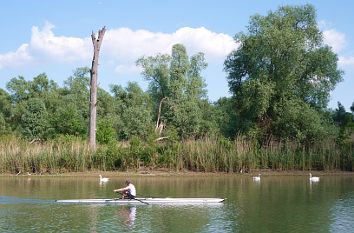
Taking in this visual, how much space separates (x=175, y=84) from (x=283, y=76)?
19520 millimetres

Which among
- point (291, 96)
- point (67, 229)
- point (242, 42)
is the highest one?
point (242, 42)

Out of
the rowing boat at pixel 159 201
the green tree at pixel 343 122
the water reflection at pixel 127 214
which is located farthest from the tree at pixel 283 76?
the water reflection at pixel 127 214

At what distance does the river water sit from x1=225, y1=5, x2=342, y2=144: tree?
8.61 meters

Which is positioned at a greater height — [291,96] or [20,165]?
[291,96]

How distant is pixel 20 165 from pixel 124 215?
56.6ft

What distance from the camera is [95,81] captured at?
40.5m

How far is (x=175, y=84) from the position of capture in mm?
58344

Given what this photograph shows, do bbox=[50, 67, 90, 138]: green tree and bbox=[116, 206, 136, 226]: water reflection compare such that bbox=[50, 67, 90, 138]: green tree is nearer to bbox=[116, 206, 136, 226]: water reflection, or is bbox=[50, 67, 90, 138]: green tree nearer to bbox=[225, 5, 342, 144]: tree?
bbox=[225, 5, 342, 144]: tree

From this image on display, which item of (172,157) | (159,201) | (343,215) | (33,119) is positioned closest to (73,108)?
(33,119)

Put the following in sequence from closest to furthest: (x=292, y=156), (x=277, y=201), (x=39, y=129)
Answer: (x=277, y=201), (x=292, y=156), (x=39, y=129)

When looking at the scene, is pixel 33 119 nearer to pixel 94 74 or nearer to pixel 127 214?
pixel 94 74

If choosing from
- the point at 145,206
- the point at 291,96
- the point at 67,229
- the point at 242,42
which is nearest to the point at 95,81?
the point at 242,42

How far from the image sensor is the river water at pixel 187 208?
17297 millimetres

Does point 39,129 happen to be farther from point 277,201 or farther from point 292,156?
point 277,201
